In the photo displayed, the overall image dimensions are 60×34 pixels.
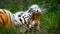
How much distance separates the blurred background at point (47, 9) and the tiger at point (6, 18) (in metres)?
0.20

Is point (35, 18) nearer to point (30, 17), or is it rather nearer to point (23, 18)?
point (30, 17)

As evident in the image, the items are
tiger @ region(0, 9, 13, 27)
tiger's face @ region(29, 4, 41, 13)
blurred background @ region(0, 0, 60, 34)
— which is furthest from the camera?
tiger's face @ region(29, 4, 41, 13)

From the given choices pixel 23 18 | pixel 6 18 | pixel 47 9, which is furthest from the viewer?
pixel 47 9

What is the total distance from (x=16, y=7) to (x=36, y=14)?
651 mm

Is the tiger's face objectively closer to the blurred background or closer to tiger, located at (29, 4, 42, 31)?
tiger, located at (29, 4, 42, 31)

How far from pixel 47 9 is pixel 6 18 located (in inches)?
46.5

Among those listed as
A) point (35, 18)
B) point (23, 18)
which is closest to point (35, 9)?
point (35, 18)

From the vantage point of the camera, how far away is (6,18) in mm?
6836

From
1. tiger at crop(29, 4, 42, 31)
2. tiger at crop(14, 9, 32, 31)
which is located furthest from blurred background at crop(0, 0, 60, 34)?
tiger at crop(14, 9, 32, 31)

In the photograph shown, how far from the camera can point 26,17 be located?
7020 mm

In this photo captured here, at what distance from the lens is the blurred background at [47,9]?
6904 millimetres

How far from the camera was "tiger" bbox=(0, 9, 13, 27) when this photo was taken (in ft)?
22.3

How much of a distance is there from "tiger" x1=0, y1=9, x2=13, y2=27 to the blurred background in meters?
0.20

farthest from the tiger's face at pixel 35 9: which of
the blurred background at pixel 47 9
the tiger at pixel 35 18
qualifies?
the blurred background at pixel 47 9
